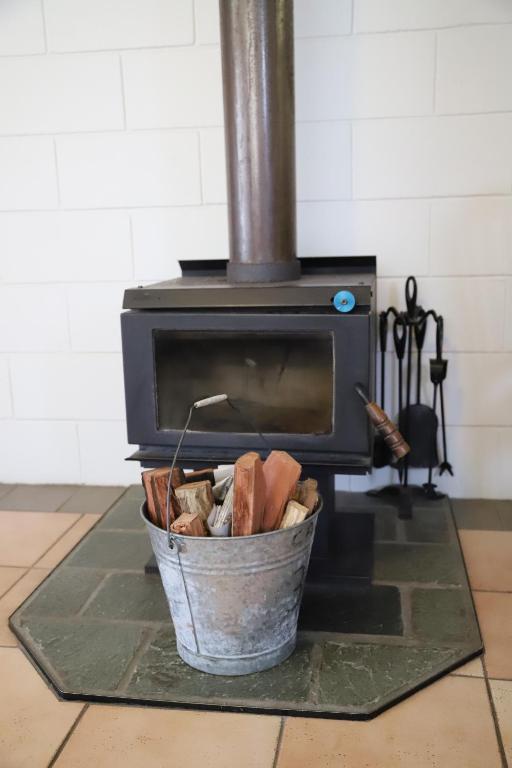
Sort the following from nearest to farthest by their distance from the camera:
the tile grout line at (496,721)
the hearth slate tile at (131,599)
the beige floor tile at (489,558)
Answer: the tile grout line at (496,721), the hearth slate tile at (131,599), the beige floor tile at (489,558)

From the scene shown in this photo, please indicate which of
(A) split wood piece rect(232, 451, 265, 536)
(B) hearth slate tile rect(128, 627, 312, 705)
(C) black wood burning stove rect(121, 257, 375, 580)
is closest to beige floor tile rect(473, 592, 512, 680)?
(C) black wood burning stove rect(121, 257, 375, 580)

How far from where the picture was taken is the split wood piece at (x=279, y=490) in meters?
1.62

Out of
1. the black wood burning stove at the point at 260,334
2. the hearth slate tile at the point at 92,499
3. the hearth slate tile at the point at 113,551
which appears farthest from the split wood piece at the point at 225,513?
the hearth slate tile at the point at 92,499

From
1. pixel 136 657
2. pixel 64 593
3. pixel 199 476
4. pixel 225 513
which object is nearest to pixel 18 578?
pixel 64 593

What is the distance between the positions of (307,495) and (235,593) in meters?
0.28

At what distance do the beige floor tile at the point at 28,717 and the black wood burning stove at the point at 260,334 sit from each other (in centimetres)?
60

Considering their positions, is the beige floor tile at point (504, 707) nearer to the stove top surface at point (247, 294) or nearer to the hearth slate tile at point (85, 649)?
the hearth slate tile at point (85, 649)

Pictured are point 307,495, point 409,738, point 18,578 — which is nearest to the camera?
point 409,738

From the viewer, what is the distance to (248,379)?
1943mm

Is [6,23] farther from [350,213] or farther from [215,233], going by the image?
[350,213]

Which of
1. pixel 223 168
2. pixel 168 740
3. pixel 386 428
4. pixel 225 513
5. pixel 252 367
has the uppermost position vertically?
pixel 223 168

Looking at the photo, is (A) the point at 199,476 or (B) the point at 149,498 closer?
(B) the point at 149,498

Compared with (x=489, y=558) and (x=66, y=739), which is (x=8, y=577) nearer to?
(x=66, y=739)

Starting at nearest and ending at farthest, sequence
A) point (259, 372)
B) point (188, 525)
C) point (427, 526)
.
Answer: point (188, 525), point (259, 372), point (427, 526)
